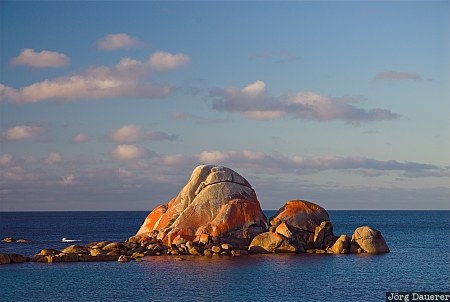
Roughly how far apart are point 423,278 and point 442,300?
14.8 meters

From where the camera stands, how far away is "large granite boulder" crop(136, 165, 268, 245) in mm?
82562

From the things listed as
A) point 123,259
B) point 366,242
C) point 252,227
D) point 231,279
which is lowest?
point 231,279

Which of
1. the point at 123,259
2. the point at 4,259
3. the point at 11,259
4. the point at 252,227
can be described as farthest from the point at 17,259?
the point at 252,227

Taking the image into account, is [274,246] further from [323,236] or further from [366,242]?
[366,242]

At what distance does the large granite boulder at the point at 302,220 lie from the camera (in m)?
83.1

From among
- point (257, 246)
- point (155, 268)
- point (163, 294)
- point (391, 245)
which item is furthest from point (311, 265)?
point (391, 245)

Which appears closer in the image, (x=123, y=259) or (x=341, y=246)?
(x=123, y=259)

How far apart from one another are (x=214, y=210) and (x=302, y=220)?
11397mm

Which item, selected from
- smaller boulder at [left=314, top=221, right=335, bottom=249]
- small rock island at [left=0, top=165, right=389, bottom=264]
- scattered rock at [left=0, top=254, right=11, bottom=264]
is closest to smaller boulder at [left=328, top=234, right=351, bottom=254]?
small rock island at [left=0, top=165, right=389, bottom=264]

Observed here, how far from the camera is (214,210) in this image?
3307 inches

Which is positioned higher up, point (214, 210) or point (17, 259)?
point (214, 210)

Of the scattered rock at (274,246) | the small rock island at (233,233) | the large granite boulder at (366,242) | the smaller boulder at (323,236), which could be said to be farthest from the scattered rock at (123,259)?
the large granite boulder at (366,242)

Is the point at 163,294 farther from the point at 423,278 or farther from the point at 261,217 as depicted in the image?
the point at 261,217

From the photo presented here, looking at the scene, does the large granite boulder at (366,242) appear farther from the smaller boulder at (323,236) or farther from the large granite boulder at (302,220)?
the large granite boulder at (302,220)
